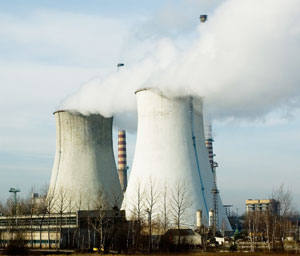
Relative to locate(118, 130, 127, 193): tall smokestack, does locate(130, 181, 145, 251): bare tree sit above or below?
below

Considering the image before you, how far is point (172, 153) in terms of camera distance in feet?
65.8

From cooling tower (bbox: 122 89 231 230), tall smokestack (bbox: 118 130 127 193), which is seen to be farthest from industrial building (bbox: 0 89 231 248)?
tall smokestack (bbox: 118 130 127 193)

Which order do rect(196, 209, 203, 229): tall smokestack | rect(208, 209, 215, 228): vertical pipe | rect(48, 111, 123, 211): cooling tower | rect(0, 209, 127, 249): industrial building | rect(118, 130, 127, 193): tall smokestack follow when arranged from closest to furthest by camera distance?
rect(0, 209, 127, 249): industrial building < rect(196, 209, 203, 229): tall smokestack < rect(208, 209, 215, 228): vertical pipe < rect(48, 111, 123, 211): cooling tower < rect(118, 130, 127, 193): tall smokestack

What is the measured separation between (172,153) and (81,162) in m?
5.67

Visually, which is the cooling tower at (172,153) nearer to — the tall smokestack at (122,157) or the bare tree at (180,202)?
the bare tree at (180,202)

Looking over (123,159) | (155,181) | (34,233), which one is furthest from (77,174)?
(123,159)

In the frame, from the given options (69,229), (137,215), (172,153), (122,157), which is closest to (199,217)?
(137,215)

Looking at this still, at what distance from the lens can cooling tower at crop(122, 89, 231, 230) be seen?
20.1 meters

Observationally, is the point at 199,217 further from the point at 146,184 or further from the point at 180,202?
the point at 146,184

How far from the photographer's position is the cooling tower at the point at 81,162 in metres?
24.3

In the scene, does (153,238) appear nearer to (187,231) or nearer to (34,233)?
(187,231)

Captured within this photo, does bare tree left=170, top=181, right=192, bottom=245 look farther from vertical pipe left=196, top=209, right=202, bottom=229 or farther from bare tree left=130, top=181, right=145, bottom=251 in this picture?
bare tree left=130, top=181, right=145, bottom=251

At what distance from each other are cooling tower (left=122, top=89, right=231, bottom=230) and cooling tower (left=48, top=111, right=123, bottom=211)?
372 cm

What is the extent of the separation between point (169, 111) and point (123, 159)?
2057 cm
